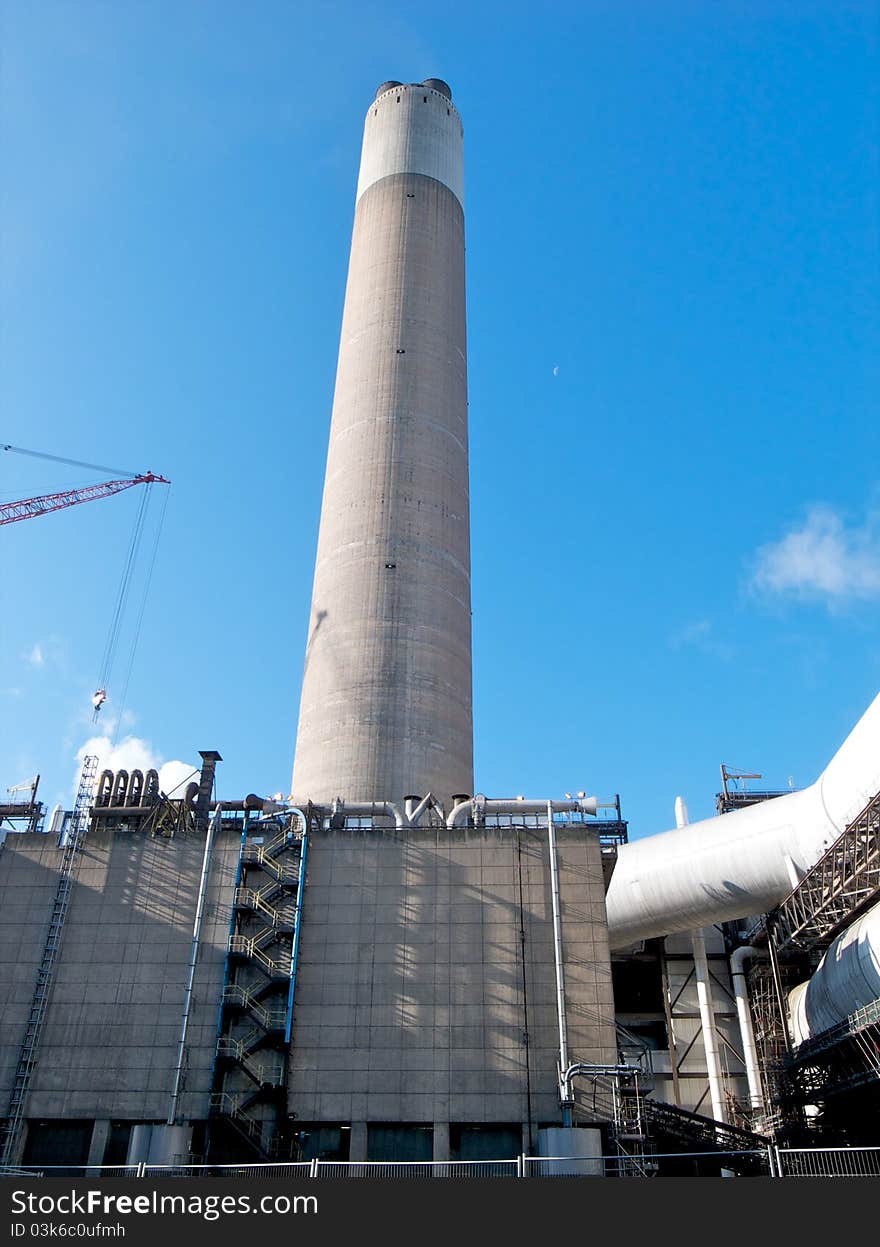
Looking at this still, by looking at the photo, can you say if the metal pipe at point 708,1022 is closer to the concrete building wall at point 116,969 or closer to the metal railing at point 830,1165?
the metal railing at point 830,1165

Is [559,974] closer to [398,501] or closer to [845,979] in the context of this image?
[845,979]

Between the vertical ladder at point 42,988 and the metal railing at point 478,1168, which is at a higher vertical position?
the vertical ladder at point 42,988

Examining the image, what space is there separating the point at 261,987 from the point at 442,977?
7257 millimetres

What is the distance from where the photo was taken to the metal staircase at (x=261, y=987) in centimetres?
3606

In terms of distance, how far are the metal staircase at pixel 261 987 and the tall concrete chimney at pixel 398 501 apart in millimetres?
11608

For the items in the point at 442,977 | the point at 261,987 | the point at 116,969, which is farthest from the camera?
the point at 116,969

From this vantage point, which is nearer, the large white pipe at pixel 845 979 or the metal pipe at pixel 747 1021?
the large white pipe at pixel 845 979

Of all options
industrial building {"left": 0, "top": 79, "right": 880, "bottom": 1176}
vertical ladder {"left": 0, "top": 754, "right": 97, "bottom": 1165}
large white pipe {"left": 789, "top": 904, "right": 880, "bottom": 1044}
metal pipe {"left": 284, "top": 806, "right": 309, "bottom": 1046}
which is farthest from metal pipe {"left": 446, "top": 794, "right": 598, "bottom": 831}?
vertical ladder {"left": 0, "top": 754, "right": 97, "bottom": 1165}

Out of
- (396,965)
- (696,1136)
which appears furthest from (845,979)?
(396,965)

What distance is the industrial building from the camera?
118 feet

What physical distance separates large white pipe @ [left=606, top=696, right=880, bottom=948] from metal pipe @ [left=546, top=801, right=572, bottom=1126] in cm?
1281

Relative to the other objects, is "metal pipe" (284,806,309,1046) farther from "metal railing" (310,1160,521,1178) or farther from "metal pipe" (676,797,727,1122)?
"metal pipe" (676,797,727,1122)

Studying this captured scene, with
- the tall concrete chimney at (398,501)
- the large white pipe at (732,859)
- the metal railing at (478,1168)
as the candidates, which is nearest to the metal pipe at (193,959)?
the metal railing at (478,1168)

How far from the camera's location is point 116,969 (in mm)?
39188
